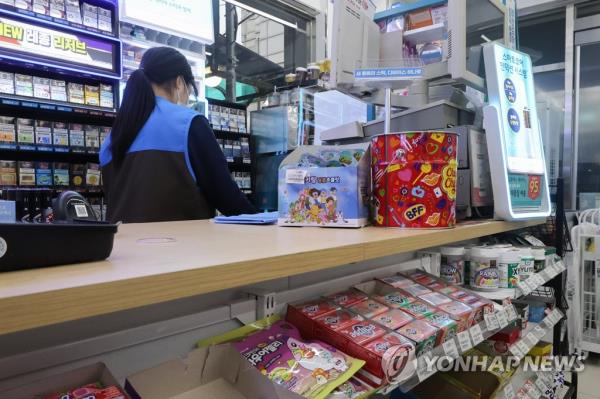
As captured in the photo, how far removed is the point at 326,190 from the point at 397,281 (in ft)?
1.52

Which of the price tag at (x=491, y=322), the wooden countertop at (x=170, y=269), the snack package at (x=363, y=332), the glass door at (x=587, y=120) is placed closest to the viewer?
the wooden countertop at (x=170, y=269)

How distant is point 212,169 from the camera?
152 centimetres

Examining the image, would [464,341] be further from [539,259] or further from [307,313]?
[539,259]

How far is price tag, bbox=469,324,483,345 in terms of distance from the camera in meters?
1.08

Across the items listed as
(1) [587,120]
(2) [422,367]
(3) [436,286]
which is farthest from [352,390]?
(1) [587,120]

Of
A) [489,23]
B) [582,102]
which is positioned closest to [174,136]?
[489,23]

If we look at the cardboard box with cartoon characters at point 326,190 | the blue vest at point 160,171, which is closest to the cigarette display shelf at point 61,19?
the blue vest at point 160,171

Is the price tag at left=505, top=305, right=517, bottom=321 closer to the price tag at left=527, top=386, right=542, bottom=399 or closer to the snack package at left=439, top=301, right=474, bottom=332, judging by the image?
the snack package at left=439, top=301, right=474, bottom=332

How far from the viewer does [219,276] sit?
1.73ft

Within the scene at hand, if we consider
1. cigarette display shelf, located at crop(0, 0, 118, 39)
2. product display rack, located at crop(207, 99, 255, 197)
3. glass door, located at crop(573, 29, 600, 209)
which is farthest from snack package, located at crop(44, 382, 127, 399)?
glass door, located at crop(573, 29, 600, 209)

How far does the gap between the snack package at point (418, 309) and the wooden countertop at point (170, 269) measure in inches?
8.2

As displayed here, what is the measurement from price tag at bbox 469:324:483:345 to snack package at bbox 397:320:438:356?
0.16 metres

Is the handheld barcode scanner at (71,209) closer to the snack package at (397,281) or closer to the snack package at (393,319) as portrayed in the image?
the snack package at (393,319)

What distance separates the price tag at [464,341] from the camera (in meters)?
1.03
